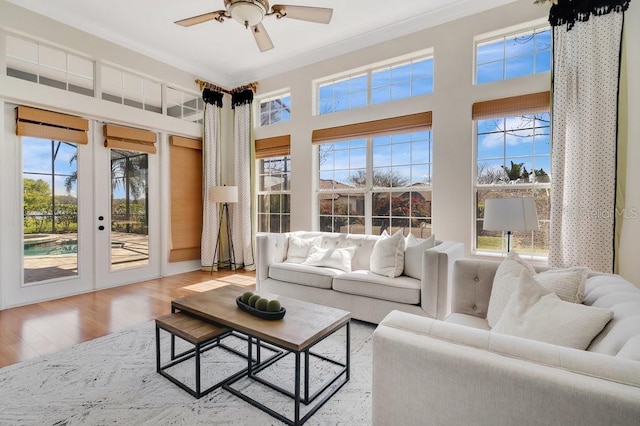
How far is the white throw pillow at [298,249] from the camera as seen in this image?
3.92m

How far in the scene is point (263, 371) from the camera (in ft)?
7.43

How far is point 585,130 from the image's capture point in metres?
2.96

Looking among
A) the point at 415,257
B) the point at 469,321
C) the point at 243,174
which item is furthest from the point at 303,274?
the point at 243,174

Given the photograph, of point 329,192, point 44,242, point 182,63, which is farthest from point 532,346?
point 182,63

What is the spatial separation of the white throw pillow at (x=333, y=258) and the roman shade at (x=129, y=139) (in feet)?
10.0

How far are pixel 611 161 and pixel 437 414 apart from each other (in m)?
3.12

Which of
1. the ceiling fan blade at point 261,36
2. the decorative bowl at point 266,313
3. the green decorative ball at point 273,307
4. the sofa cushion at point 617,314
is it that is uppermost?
the ceiling fan blade at point 261,36

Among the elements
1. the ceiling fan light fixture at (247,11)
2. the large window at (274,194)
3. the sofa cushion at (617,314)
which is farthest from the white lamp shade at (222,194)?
the sofa cushion at (617,314)

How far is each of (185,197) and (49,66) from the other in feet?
7.78

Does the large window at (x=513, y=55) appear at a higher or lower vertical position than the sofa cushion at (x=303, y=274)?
higher

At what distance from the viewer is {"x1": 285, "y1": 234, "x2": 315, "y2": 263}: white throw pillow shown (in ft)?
12.9

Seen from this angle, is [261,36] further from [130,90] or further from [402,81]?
[130,90]

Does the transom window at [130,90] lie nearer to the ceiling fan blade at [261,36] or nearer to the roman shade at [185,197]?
the roman shade at [185,197]

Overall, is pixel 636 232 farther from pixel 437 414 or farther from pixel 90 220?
pixel 90 220
